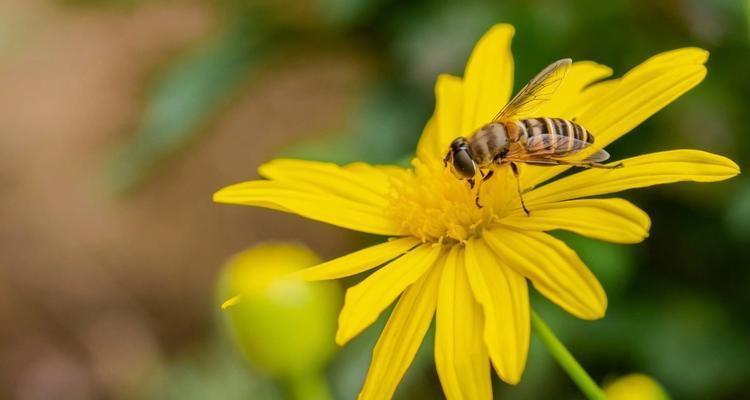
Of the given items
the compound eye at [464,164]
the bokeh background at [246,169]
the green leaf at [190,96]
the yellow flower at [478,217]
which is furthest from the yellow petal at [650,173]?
the green leaf at [190,96]

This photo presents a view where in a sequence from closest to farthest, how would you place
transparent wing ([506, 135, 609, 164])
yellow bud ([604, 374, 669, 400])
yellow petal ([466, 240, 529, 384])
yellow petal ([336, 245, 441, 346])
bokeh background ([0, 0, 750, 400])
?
yellow petal ([466, 240, 529, 384]) → yellow petal ([336, 245, 441, 346]) → transparent wing ([506, 135, 609, 164]) → yellow bud ([604, 374, 669, 400]) → bokeh background ([0, 0, 750, 400])

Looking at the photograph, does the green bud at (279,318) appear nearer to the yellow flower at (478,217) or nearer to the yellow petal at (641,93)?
the yellow flower at (478,217)

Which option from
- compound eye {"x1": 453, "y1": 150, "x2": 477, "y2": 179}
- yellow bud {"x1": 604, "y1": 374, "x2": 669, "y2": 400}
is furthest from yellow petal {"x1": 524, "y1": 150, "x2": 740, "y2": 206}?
yellow bud {"x1": 604, "y1": 374, "x2": 669, "y2": 400}

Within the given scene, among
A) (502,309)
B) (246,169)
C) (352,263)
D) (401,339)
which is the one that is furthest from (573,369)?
(246,169)

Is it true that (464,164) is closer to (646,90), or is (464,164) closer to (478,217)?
(478,217)

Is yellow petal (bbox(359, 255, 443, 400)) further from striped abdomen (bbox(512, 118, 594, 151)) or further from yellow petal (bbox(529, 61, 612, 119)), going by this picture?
yellow petal (bbox(529, 61, 612, 119))
